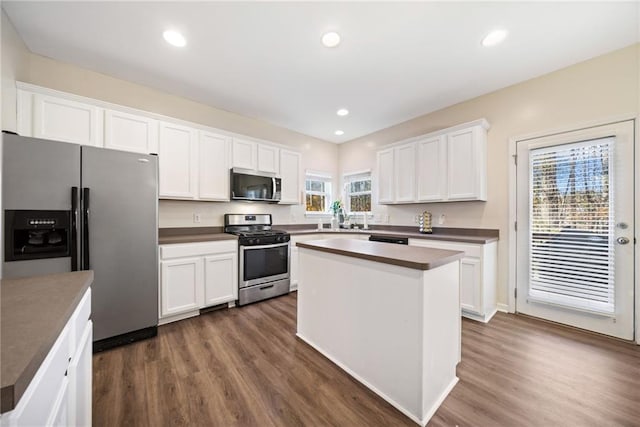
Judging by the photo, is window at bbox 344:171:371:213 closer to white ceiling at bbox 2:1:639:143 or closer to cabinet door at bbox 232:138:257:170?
white ceiling at bbox 2:1:639:143

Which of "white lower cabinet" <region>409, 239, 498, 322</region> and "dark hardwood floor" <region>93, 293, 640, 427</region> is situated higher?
"white lower cabinet" <region>409, 239, 498, 322</region>

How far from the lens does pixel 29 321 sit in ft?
2.33

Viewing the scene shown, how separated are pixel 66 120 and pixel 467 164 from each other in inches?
171

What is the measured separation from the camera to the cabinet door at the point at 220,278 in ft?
9.40

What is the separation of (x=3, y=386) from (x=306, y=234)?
3.43 meters

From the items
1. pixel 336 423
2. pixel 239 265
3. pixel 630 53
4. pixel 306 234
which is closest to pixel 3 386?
pixel 336 423

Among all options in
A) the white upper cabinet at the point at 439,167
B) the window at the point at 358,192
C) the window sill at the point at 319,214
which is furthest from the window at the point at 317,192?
the white upper cabinet at the point at 439,167

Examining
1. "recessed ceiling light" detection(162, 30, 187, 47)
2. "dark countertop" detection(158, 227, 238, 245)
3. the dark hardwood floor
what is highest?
"recessed ceiling light" detection(162, 30, 187, 47)

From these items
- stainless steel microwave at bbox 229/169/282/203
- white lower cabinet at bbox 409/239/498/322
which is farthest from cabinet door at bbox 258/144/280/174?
white lower cabinet at bbox 409/239/498/322

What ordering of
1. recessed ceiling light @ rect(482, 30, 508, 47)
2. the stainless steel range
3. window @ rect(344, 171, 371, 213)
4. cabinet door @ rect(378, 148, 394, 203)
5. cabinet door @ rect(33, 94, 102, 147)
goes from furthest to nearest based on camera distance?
1. window @ rect(344, 171, 371, 213)
2. cabinet door @ rect(378, 148, 394, 203)
3. the stainless steel range
4. cabinet door @ rect(33, 94, 102, 147)
5. recessed ceiling light @ rect(482, 30, 508, 47)

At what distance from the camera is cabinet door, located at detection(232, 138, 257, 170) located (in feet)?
11.4

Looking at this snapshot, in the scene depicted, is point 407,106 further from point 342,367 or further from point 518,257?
point 342,367

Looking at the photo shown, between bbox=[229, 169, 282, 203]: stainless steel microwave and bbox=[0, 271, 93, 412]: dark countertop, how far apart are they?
7.74 feet

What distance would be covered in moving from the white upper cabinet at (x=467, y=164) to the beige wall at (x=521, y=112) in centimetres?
19
